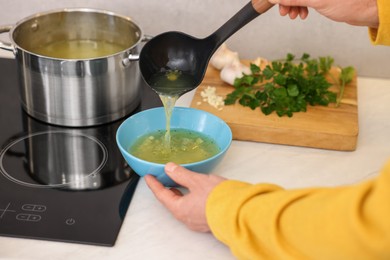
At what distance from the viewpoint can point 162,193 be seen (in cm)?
99

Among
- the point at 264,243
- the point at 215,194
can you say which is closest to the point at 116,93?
the point at 215,194

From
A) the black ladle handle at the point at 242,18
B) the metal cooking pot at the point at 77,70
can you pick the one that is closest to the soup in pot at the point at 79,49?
the metal cooking pot at the point at 77,70

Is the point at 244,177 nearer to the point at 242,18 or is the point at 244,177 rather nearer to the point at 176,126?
the point at 176,126

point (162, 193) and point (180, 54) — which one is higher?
point (180, 54)

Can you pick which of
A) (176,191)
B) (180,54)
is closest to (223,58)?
(180,54)

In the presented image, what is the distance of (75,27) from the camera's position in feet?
4.49

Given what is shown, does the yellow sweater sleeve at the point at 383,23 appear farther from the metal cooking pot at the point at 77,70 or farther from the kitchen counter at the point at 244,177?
the metal cooking pot at the point at 77,70

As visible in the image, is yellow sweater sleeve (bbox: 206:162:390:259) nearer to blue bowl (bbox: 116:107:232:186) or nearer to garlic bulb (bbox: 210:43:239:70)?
blue bowl (bbox: 116:107:232:186)

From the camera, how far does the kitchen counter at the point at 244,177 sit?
3.02 feet

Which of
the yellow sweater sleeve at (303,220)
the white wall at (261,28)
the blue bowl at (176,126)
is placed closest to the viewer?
the yellow sweater sleeve at (303,220)

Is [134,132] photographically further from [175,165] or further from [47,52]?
[47,52]

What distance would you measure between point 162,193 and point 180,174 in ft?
0.14

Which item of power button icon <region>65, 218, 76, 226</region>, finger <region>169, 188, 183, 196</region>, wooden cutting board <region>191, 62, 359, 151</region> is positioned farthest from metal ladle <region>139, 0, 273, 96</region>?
power button icon <region>65, 218, 76, 226</region>

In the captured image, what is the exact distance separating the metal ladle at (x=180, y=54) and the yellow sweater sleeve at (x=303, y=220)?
36 centimetres
